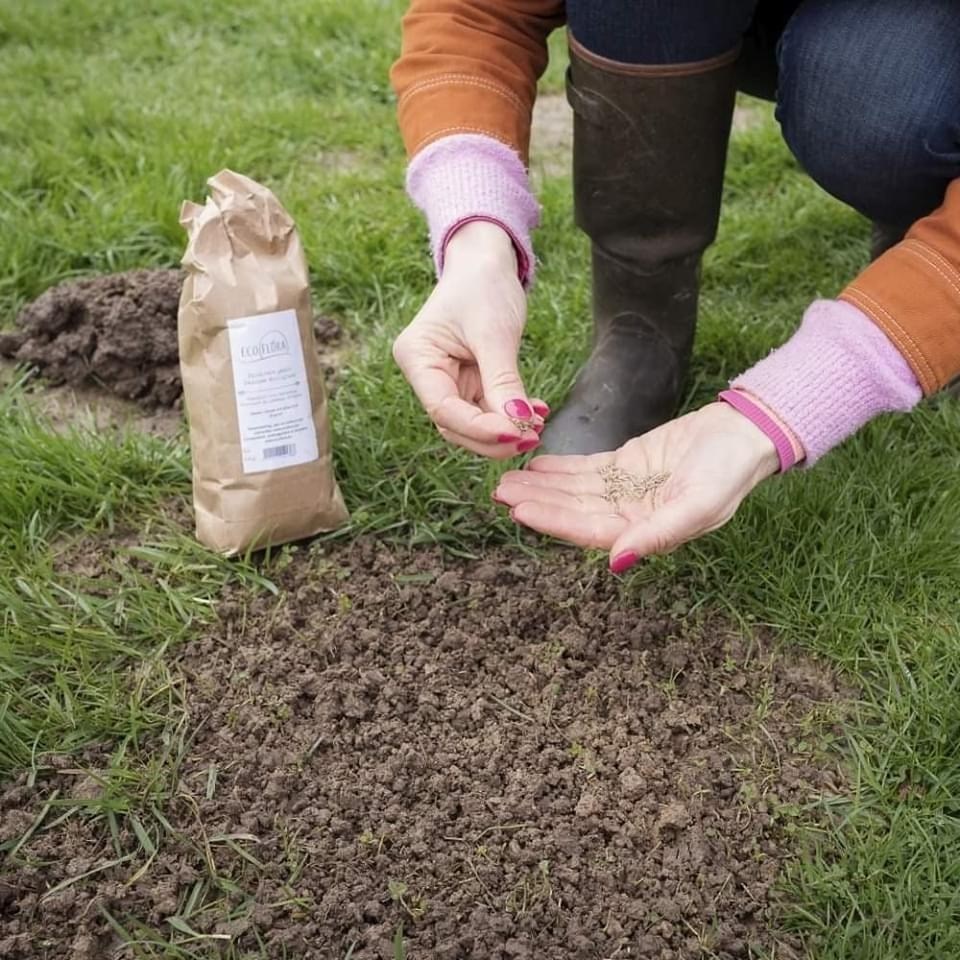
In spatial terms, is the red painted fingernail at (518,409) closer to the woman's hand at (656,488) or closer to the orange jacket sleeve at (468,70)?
the woman's hand at (656,488)

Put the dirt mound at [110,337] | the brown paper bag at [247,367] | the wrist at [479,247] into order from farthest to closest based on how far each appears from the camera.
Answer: the dirt mound at [110,337] → the brown paper bag at [247,367] → the wrist at [479,247]

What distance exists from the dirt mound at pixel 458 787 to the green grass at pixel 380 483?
1.9 inches

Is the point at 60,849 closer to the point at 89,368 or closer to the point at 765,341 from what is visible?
the point at 89,368

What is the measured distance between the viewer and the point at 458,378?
56.0 inches

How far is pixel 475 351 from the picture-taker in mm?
1391

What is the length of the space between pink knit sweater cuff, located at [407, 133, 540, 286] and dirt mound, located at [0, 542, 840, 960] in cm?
47

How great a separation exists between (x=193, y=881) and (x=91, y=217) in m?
1.50

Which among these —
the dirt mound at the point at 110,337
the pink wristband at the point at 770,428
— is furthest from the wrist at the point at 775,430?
the dirt mound at the point at 110,337

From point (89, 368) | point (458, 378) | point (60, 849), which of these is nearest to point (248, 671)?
point (60, 849)

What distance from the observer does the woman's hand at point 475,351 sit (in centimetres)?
130

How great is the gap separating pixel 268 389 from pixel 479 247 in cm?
37

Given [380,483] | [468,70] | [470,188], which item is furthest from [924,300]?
[380,483]

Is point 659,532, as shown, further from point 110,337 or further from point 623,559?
point 110,337

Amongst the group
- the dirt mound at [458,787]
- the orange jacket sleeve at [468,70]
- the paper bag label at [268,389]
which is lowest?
the dirt mound at [458,787]
